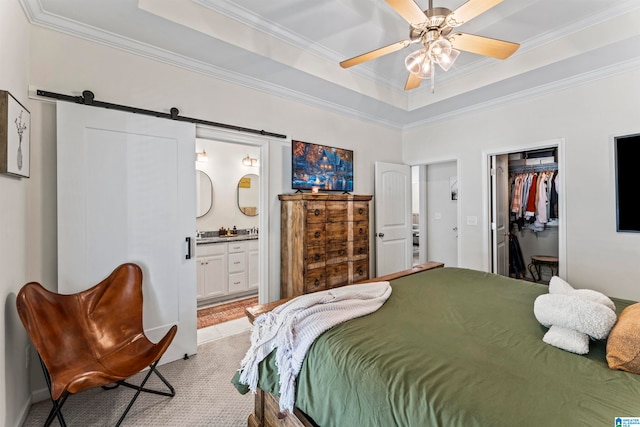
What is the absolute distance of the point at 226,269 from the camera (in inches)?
161

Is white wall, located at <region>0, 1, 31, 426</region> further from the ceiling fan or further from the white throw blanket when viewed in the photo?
the ceiling fan

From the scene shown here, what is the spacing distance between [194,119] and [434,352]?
2605 mm

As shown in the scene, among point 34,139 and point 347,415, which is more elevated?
point 34,139

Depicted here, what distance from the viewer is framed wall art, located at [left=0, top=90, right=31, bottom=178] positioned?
145 cm

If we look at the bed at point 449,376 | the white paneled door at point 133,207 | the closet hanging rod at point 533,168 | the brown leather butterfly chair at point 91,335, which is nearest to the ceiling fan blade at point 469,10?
the bed at point 449,376

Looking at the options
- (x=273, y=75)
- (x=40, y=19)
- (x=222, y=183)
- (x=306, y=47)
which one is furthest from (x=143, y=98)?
(x=222, y=183)

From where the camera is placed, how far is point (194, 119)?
2.60 m

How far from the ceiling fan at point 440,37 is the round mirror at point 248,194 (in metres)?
3.26

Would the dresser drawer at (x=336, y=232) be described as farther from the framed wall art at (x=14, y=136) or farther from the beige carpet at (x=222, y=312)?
the framed wall art at (x=14, y=136)

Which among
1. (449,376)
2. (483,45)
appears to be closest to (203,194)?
(483,45)

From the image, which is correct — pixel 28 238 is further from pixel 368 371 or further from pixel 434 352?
pixel 434 352

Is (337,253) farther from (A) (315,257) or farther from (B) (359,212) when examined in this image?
(B) (359,212)

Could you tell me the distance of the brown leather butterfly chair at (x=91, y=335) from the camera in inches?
63.1

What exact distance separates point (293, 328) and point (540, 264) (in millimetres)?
4671
